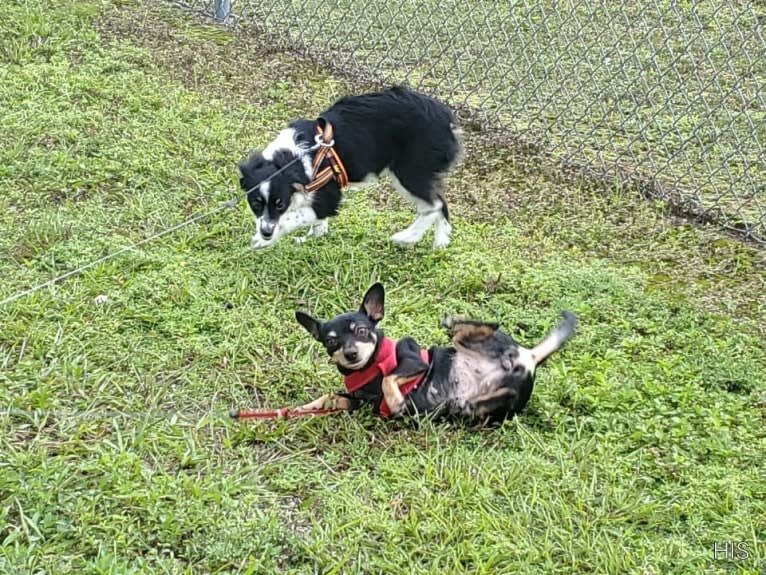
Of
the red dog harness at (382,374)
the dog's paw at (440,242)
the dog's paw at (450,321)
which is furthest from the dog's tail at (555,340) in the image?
the dog's paw at (440,242)

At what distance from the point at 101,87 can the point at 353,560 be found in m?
4.39

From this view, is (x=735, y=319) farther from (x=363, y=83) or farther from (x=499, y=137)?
(x=363, y=83)

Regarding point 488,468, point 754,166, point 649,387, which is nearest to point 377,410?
point 488,468

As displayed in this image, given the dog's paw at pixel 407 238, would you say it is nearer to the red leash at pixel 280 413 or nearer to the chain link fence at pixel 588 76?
the chain link fence at pixel 588 76

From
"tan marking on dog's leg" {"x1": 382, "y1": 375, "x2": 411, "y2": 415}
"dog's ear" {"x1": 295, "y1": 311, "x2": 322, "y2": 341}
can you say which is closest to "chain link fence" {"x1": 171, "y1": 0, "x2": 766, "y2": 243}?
"tan marking on dog's leg" {"x1": 382, "y1": 375, "x2": 411, "y2": 415}

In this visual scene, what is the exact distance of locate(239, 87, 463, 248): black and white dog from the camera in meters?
4.44

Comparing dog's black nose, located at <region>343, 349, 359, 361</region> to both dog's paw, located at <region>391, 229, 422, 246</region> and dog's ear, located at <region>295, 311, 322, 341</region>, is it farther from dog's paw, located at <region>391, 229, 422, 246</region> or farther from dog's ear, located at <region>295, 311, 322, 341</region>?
dog's paw, located at <region>391, 229, 422, 246</region>

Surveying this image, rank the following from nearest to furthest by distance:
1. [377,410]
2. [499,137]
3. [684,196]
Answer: [377,410]
[684,196]
[499,137]

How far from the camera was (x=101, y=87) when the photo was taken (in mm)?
6102

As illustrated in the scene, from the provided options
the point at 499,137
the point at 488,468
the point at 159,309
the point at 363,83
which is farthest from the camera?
the point at 363,83

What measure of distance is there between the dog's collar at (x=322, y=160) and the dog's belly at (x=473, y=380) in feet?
4.89

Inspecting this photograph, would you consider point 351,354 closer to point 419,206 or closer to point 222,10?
point 419,206

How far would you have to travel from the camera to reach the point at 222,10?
751cm

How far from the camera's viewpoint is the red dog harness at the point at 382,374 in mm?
3311
